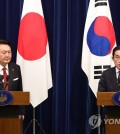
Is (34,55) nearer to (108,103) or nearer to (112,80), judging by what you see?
(112,80)

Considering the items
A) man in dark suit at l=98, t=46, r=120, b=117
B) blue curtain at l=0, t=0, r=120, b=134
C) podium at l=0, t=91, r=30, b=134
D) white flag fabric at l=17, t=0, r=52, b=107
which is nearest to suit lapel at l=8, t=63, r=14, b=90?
podium at l=0, t=91, r=30, b=134

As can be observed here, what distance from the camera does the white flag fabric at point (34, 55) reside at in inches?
177

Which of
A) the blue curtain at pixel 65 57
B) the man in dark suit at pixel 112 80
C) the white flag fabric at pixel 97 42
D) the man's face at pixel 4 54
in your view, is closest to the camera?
the man in dark suit at pixel 112 80

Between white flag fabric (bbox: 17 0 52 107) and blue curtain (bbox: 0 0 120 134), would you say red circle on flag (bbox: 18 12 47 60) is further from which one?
blue curtain (bbox: 0 0 120 134)

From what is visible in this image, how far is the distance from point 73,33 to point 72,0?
0.55 metres

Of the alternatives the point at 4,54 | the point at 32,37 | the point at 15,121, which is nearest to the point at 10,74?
the point at 4,54

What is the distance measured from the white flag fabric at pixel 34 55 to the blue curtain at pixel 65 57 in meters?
0.44

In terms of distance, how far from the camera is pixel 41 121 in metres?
5.12

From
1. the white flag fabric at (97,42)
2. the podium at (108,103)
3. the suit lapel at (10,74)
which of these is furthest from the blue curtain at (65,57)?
the podium at (108,103)

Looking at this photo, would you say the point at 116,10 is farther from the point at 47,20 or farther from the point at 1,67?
the point at 1,67

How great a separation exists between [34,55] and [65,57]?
2.29 ft

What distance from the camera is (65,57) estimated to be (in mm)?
5055

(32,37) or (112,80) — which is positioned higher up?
(32,37)

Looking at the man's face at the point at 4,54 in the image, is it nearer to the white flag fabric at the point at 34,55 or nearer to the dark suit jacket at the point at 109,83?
the white flag fabric at the point at 34,55
